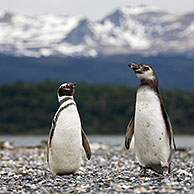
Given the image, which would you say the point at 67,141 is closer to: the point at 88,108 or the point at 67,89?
the point at 67,89

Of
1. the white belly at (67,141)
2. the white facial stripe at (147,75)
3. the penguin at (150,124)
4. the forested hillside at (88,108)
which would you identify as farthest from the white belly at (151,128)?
the forested hillside at (88,108)

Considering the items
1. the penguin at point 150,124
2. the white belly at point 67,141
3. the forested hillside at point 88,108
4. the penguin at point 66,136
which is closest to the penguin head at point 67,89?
the penguin at point 66,136

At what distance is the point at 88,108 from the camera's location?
74.7 metres

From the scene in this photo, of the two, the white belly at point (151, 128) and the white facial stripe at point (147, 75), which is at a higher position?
the white facial stripe at point (147, 75)

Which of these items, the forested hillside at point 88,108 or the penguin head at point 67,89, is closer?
the penguin head at point 67,89

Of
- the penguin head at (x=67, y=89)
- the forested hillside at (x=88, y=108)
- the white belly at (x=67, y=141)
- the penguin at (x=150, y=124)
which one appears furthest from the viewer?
the forested hillside at (x=88, y=108)

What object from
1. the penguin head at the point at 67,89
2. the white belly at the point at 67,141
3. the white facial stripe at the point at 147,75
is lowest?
the white belly at the point at 67,141

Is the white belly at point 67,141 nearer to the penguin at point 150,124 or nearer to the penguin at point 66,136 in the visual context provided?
the penguin at point 66,136

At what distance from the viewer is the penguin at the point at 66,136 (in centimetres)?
909

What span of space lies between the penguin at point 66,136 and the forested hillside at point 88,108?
56.1m

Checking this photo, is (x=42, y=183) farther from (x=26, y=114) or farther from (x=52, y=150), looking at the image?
(x=26, y=114)

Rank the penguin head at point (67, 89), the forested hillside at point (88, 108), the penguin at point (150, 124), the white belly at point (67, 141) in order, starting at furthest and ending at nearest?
1. the forested hillside at point (88, 108)
2. the penguin head at point (67, 89)
3. the white belly at point (67, 141)
4. the penguin at point (150, 124)

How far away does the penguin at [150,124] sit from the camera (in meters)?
8.51

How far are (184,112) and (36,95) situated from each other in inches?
816
